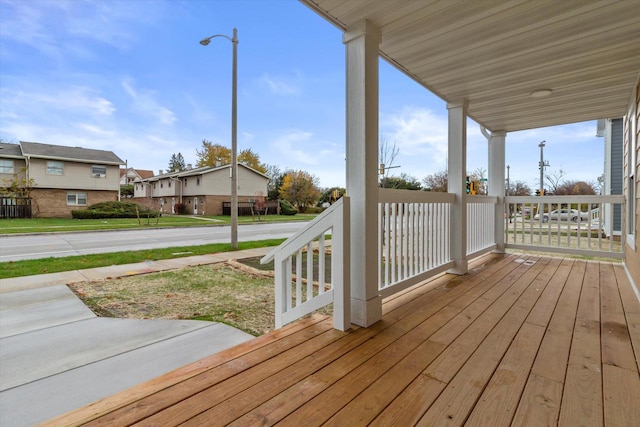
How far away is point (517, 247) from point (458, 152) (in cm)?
250

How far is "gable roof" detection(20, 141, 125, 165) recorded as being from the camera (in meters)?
17.3

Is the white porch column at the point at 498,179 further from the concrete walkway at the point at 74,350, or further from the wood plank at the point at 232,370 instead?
the concrete walkway at the point at 74,350

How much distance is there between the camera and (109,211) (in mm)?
17656

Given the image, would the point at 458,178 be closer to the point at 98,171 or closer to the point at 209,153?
the point at 98,171

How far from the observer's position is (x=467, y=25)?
209 centimetres

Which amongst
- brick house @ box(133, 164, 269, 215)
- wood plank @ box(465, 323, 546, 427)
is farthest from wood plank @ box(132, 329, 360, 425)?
brick house @ box(133, 164, 269, 215)

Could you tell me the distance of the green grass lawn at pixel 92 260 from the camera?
4937 millimetres

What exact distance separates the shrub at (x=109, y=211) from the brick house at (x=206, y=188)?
4.71 meters

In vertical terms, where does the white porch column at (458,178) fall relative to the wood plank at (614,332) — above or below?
above

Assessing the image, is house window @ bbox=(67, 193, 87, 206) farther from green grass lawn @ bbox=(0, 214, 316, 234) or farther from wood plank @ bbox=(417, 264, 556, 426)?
wood plank @ bbox=(417, 264, 556, 426)

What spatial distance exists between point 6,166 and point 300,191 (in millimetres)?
18882

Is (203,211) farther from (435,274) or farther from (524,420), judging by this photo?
(524,420)

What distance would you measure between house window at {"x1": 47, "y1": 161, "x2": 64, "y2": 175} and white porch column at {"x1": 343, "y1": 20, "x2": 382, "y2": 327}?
2252cm

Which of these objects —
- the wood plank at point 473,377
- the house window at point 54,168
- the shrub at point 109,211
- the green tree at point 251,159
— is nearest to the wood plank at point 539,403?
the wood plank at point 473,377
